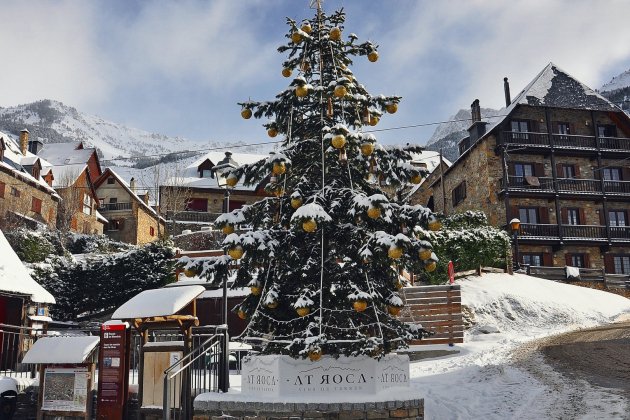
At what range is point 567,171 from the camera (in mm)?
36469

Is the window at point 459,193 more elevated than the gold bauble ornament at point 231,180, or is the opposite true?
the window at point 459,193

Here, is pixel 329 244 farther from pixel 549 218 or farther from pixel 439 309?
pixel 549 218

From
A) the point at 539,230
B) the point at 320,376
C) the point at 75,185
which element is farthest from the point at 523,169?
the point at 75,185

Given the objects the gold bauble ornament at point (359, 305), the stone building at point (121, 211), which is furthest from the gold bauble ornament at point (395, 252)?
the stone building at point (121, 211)

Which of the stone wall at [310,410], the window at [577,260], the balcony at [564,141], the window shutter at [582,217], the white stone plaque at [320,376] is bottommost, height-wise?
the stone wall at [310,410]

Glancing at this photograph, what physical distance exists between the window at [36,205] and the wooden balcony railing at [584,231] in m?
34.8

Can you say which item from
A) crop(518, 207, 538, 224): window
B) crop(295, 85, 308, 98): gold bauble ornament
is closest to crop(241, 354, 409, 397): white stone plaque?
crop(295, 85, 308, 98): gold bauble ornament

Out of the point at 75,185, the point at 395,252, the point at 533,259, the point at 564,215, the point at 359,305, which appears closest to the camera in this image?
the point at 395,252

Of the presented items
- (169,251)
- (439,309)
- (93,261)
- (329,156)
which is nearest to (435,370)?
(439,309)

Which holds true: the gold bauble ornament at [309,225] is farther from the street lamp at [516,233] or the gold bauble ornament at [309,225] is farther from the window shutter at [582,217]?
the window shutter at [582,217]

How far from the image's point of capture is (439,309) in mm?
16234

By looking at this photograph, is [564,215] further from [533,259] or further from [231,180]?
[231,180]

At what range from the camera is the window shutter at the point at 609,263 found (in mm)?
34750

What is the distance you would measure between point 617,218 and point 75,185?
38.6 metres
